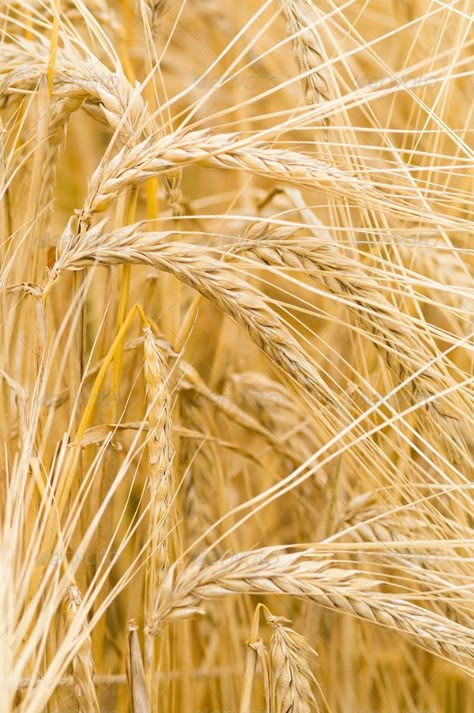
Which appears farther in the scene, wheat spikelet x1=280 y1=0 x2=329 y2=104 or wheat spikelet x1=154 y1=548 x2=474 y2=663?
wheat spikelet x1=280 y1=0 x2=329 y2=104

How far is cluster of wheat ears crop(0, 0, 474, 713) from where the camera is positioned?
63 cm

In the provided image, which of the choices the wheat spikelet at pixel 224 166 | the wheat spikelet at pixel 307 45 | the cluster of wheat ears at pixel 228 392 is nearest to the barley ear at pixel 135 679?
the cluster of wheat ears at pixel 228 392

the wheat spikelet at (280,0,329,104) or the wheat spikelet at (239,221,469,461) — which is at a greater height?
the wheat spikelet at (280,0,329,104)

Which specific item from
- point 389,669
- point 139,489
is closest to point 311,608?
point 389,669

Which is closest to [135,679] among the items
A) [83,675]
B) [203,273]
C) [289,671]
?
[83,675]

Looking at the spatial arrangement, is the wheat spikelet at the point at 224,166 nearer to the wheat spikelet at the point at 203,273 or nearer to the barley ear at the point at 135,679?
the wheat spikelet at the point at 203,273

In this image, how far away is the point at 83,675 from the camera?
0.62 meters

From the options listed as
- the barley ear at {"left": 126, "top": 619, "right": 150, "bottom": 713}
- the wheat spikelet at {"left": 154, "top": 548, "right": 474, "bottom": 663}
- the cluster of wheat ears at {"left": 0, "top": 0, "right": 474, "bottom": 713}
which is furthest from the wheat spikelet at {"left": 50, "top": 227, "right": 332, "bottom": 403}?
the barley ear at {"left": 126, "top": 619, "right": 150, "bottom": 713}

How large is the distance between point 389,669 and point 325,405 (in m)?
0.50

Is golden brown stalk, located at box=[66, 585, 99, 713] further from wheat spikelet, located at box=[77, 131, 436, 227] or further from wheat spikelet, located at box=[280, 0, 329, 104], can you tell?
wheat spikelet, located at box=[280, 0, 329, 104]

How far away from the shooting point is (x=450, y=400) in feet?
2.38

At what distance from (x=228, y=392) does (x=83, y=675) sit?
1.52ft

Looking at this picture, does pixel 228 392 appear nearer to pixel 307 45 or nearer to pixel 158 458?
pixel 158 458

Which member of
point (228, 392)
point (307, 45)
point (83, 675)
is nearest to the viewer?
point (83, 675)
